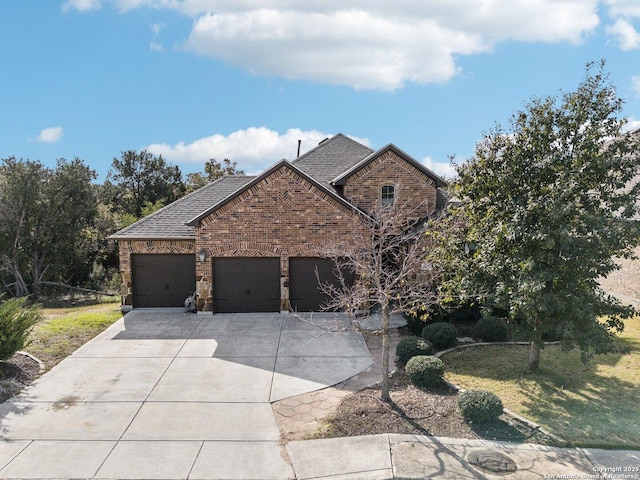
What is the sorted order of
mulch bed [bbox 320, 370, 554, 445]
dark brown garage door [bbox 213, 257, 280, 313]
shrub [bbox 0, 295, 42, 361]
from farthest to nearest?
dark brown garage door [bbox 213, 257, 280, 313]
shrub [bbox 0, 295, 42, 361]
mulch bed [bbox 320, 370, 554, 445]

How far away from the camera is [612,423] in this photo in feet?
28.9

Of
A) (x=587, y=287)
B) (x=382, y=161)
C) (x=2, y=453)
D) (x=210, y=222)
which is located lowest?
(x=2, y=453)

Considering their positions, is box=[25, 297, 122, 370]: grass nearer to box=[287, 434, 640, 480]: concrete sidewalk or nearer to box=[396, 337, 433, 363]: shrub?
box=[287, 434, 640, 480]: concrete sidewalk

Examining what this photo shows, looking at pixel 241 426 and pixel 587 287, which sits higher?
pixel 587 287

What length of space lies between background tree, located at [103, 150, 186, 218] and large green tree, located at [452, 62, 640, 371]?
31.4 m

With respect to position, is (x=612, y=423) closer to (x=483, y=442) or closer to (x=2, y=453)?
(x=483, y=442)

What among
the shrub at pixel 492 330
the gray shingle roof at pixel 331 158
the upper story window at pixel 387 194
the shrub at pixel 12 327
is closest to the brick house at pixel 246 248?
the upper story window at pixel 387 194

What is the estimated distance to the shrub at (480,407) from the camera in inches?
337

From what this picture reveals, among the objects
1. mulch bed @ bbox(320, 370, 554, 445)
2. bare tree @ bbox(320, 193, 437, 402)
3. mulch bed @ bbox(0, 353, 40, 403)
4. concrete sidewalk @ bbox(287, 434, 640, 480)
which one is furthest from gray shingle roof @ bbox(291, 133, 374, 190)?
concrete sidewalk @ bbox(287, 434, 640, 480)

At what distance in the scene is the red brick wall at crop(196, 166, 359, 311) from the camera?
54.2 ft

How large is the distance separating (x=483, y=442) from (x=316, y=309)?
964 cm

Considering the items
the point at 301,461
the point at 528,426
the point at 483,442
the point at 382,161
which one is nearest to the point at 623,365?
the point at 528,426

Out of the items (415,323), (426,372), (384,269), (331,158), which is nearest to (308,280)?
(384,269)

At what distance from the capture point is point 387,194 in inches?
754
